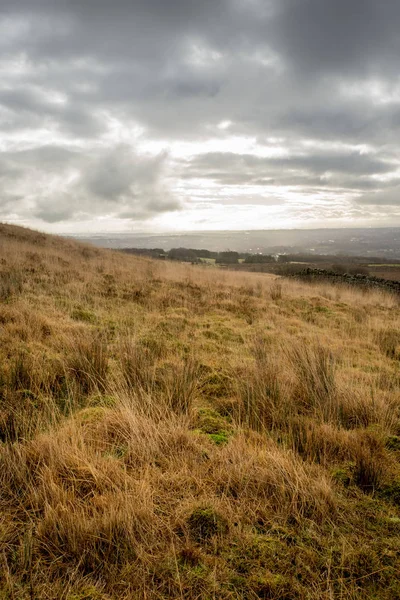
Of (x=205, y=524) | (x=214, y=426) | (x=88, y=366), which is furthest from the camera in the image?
(x=88, y=366)

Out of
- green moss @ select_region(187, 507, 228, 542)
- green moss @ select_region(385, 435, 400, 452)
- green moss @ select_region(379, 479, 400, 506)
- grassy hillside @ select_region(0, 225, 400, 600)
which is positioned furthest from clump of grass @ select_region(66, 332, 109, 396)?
green moss @ select_region(385, 435, 400, 452)

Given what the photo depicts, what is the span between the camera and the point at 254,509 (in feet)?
6.25

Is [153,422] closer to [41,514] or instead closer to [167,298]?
[41,514]

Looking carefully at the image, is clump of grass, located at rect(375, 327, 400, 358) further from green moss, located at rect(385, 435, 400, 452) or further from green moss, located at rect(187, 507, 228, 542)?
green moss, located at rect(187, 507, 228, 542)

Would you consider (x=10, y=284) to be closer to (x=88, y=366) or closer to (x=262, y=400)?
(x=88, y=366)

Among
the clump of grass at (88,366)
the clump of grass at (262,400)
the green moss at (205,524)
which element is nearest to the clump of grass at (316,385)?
the clump of grass at (262,400)

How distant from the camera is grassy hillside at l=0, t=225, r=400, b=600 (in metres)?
1.54

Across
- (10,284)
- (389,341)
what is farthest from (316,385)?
(10,284)

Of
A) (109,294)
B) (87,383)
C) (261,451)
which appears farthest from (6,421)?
(109,294)

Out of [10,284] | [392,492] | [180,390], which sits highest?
[10,284]

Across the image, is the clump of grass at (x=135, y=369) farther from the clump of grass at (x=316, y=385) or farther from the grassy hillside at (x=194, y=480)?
the clump of grass at (x=316, y=385)

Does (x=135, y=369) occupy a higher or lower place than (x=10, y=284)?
lower

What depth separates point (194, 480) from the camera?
210 cm

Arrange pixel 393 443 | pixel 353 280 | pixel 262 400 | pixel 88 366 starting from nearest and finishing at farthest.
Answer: pixel 393 443 < pixel 262 400 < pixel 88 366 < pixel 353 280
